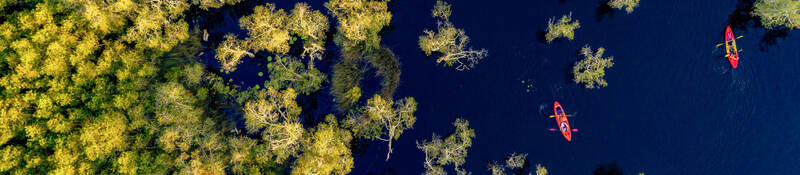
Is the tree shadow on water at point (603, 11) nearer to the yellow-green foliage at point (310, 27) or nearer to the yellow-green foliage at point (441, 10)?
the yellow-green foliage at point (441, 10)

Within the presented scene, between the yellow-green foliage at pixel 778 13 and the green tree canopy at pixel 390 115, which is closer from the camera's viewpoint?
the yellow-green foliage at pixel 778 13

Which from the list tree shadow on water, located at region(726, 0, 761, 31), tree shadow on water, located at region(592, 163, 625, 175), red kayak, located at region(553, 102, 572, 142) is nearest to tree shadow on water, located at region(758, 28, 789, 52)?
tree shadow on water, located at region(726, 0, 761, 31)

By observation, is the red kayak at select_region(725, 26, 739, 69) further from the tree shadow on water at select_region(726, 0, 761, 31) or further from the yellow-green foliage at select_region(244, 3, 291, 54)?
the yellow-green foliage at select_region(244, 3, 291, 54)

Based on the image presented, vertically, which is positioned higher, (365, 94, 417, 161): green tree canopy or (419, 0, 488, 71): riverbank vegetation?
(419, 0, 488, 71): riverbank vegetation

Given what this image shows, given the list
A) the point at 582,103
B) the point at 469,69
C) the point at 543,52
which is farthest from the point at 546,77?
the point at 469,69

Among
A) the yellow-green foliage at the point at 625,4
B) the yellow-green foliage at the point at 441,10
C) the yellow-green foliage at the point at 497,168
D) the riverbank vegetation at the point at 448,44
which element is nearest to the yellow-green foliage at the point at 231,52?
the riverbank vegetation at the point at 448,44

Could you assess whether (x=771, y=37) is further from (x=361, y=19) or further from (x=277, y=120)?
(x=277, y=120)
